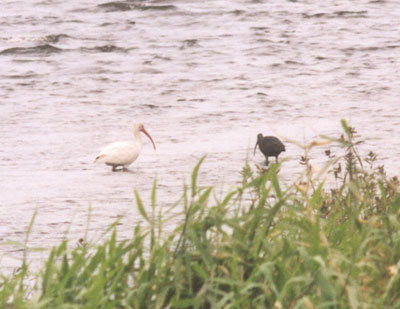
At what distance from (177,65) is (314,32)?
13.1 feet

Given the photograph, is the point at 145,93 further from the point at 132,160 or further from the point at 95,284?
the point at 95,284

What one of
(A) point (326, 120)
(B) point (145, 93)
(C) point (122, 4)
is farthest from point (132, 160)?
(C) point (122, 4)

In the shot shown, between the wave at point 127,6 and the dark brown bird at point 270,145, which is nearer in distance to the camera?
the dark brown bird at point 270,145

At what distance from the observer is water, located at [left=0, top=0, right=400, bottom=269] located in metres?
10.4

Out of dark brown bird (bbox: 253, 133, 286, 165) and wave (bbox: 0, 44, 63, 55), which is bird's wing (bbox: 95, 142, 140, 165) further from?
wave (bbox: 0, 44, 63, 55)

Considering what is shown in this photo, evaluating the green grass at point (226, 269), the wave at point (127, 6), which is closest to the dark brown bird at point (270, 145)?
the green grass at point (226, 269)

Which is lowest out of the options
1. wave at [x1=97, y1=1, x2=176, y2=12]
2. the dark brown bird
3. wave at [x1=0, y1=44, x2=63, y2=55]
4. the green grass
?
wave at [x1=97, y1=1, x2=176, y2=12]

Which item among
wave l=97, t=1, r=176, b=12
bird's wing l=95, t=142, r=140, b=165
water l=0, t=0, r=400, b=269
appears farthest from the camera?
wave l=97, t=1, r=176, b=12

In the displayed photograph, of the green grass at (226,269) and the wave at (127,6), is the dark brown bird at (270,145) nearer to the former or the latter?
the green grass at (226,269)

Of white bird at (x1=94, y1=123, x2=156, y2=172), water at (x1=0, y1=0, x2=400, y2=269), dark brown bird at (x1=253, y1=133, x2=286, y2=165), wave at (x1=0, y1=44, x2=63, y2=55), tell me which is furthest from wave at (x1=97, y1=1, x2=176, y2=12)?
dark brown bird at (x1=253, y1=133, x2=286, y2=165)

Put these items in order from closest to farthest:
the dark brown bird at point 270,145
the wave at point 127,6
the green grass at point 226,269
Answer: the green grass at point 226,269
the dark brown bird at point 270,145
the wave at point 127,6

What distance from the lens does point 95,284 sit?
4270mm

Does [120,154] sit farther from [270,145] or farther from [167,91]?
[167,91]

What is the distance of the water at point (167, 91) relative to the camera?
10.4m
